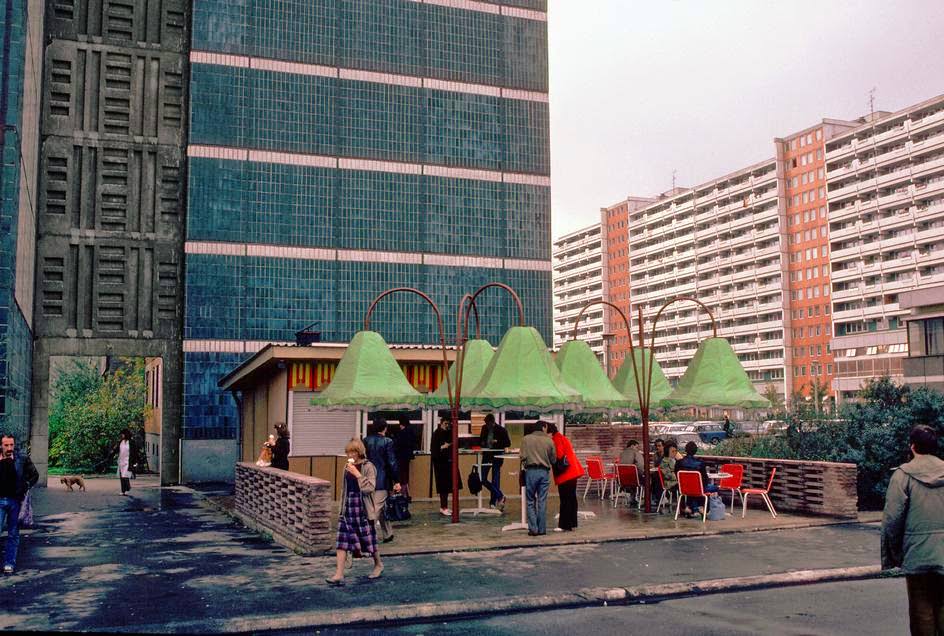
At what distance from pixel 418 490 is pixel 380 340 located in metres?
5.19

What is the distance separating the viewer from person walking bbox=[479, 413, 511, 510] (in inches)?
728

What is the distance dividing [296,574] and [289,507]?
2.86m

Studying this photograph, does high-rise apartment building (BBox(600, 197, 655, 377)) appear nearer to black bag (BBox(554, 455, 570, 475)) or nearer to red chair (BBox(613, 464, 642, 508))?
red chair (BBox(613, 464, 642, 508))

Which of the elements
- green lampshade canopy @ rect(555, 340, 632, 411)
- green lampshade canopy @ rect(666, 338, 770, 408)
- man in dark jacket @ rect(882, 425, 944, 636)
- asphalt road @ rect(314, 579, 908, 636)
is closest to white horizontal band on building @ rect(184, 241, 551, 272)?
green lampshade canopy @ rect(555, 340, 632, 411)

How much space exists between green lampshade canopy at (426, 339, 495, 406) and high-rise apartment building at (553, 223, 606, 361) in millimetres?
142980

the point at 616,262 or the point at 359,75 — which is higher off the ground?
the point at 616,262

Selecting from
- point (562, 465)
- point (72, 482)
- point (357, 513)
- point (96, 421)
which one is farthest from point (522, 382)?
point (96, 421)

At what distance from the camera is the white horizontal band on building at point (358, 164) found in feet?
112

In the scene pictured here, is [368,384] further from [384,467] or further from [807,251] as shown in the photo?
[807,251]

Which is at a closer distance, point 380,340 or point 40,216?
point 380,340

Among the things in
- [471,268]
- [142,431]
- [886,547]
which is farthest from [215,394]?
[886,547]

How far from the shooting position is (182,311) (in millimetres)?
33156

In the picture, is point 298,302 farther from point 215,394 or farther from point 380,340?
point 380,340

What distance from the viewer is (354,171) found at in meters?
36.1
